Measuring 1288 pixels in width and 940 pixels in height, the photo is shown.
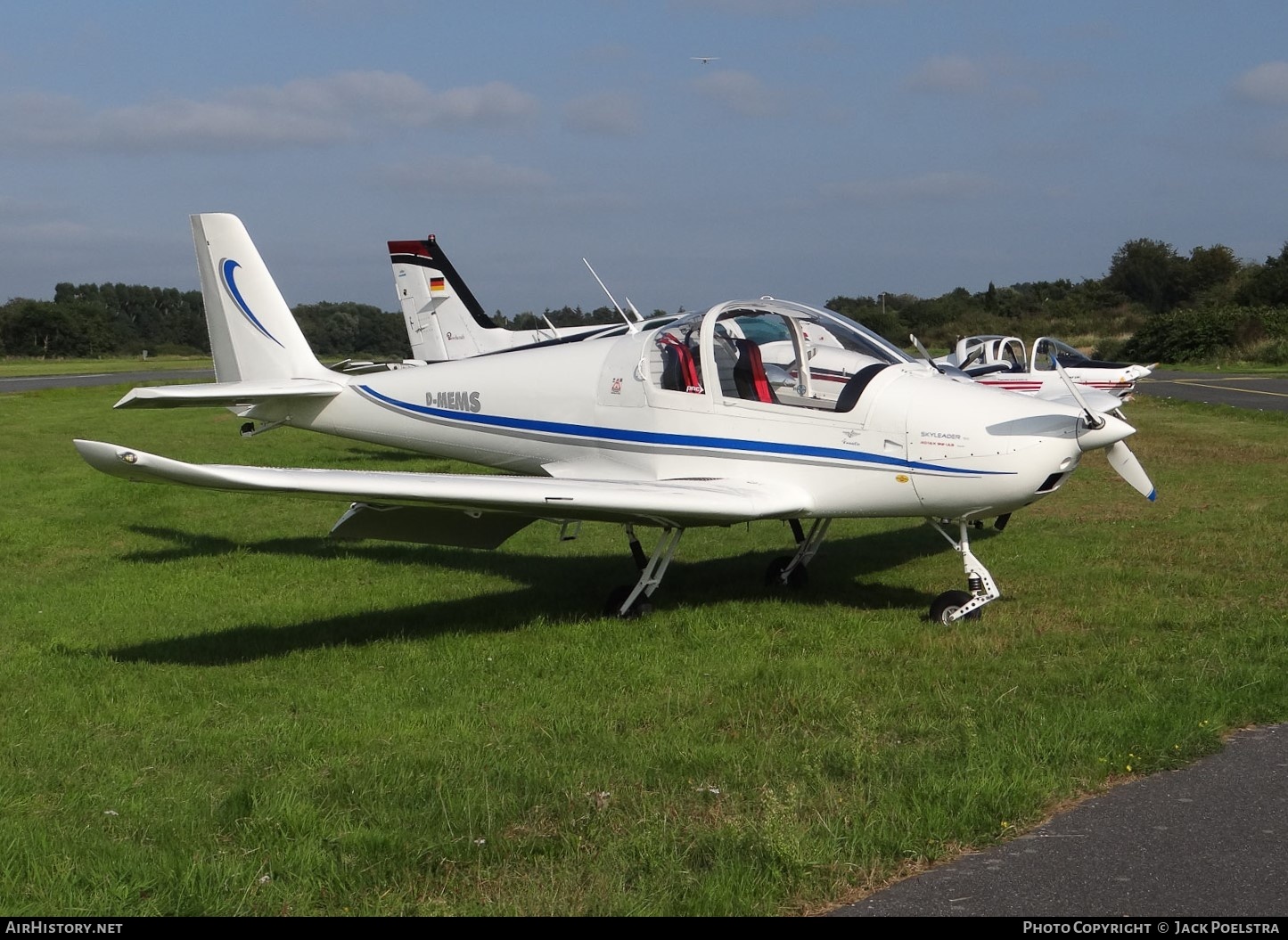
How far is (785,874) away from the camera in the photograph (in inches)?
153

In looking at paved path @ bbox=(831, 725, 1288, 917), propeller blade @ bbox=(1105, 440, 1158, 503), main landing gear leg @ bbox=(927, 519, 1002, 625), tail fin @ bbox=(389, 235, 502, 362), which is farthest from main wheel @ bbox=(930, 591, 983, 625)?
tail fin @ bbox=(389, 235, 502, 362)

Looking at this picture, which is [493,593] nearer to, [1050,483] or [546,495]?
[546,495]

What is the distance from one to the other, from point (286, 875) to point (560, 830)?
957 mm

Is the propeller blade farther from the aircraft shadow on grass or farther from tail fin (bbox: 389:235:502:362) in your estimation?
tail fin (bbox: 389:235:502:362)

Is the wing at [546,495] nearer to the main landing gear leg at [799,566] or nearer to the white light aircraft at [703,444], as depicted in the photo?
the white light aircraft at [703,444]

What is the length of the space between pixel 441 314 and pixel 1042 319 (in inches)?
2404

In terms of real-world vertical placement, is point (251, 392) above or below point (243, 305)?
below

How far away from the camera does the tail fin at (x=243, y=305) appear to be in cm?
1166

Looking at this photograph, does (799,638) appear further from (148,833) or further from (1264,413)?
(1264,413)

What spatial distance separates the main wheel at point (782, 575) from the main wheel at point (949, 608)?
1619mm

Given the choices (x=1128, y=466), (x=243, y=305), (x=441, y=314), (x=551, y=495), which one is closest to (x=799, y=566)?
(x=1128, y=466)

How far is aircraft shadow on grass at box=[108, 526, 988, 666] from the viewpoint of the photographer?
7.73 metres

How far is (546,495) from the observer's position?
24.5 feet

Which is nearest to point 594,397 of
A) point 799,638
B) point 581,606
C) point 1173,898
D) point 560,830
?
point 581,606
